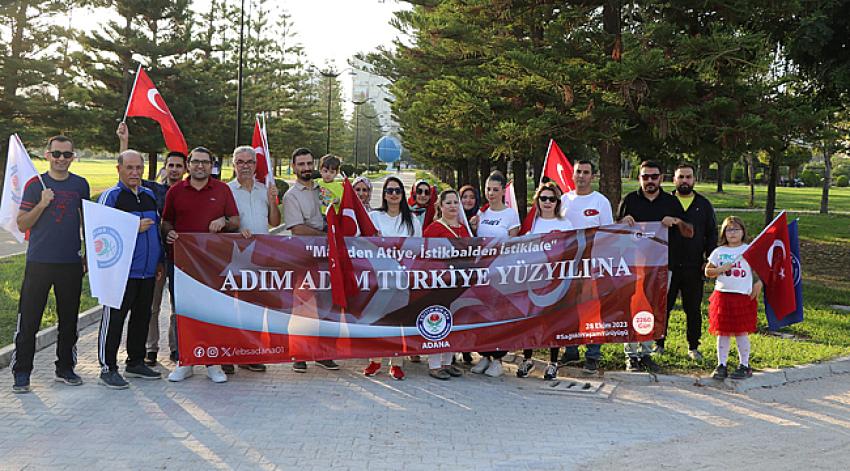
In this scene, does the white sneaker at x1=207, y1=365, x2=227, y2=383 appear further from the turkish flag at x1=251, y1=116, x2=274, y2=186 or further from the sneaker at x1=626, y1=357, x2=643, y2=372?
the sneaker at x1=626, y1=357, x2=643, y2=372

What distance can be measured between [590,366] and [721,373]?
1224 millimetres

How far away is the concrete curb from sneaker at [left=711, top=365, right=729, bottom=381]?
645 cm

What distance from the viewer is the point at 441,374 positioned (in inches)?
276

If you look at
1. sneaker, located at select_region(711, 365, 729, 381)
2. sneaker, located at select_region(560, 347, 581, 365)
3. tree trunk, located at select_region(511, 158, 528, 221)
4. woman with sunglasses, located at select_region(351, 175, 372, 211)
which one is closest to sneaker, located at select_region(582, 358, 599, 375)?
sneaker, located at select_region(560, 347, 581, 365)

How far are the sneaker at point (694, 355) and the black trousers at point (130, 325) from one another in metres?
5.48

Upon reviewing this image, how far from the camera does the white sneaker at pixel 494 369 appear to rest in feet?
23.5

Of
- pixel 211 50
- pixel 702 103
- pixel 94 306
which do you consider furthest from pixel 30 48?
pixel 702 103

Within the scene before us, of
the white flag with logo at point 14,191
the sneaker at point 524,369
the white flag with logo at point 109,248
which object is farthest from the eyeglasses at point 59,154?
the sneaker at point 524,369

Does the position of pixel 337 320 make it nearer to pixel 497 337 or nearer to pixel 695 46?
pixel 497 337

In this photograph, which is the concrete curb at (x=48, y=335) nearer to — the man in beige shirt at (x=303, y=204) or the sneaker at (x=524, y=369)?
the man in beige shirt at (x=303, y=204)

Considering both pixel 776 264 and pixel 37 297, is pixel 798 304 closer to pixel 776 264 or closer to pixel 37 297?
pixel 776 264

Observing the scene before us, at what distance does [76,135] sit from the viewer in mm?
30562

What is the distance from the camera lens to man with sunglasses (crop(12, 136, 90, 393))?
6.16 m

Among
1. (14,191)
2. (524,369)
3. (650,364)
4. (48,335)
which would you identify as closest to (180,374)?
(14,191)
